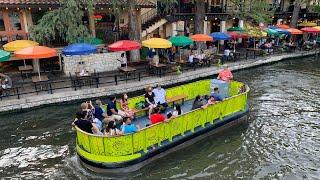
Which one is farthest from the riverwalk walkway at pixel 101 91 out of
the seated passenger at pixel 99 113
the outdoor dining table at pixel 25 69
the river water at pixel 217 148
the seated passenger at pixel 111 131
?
the seated passenger at pixel 111 131

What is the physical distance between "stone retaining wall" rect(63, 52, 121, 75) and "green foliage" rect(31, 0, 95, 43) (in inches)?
59.3

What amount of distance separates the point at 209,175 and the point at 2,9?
19397mm

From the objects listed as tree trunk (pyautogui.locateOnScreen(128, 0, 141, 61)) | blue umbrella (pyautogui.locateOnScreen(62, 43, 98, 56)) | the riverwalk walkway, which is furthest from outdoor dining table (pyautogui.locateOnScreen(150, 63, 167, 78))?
blue umbrella (pyautogui.locateOnScreen(62, 43, 98, 56))

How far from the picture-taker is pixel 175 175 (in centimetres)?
1081

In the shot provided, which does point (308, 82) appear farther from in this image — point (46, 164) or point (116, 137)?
point (46, 164)

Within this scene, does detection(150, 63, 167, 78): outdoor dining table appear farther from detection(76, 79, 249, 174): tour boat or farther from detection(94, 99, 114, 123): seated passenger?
detection(94, 99, 114, 123): seated passenger

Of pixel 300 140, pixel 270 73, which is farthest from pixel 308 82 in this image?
pixel 300 140

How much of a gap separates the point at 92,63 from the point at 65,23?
3367 millimetres

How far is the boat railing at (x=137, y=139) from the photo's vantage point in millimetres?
10062

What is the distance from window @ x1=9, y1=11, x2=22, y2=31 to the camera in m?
22.6

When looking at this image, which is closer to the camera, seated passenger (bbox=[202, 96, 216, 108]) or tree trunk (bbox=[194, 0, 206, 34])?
seated passenger (bbox=[202, 96, 216, 108])

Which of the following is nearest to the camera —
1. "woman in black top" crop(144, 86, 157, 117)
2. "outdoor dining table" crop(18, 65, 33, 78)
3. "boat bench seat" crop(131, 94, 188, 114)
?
"boat bench seat" crop(131, 94, 188, 114)

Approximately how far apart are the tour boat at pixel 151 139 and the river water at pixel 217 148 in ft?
1.45

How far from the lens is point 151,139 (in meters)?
11.0
